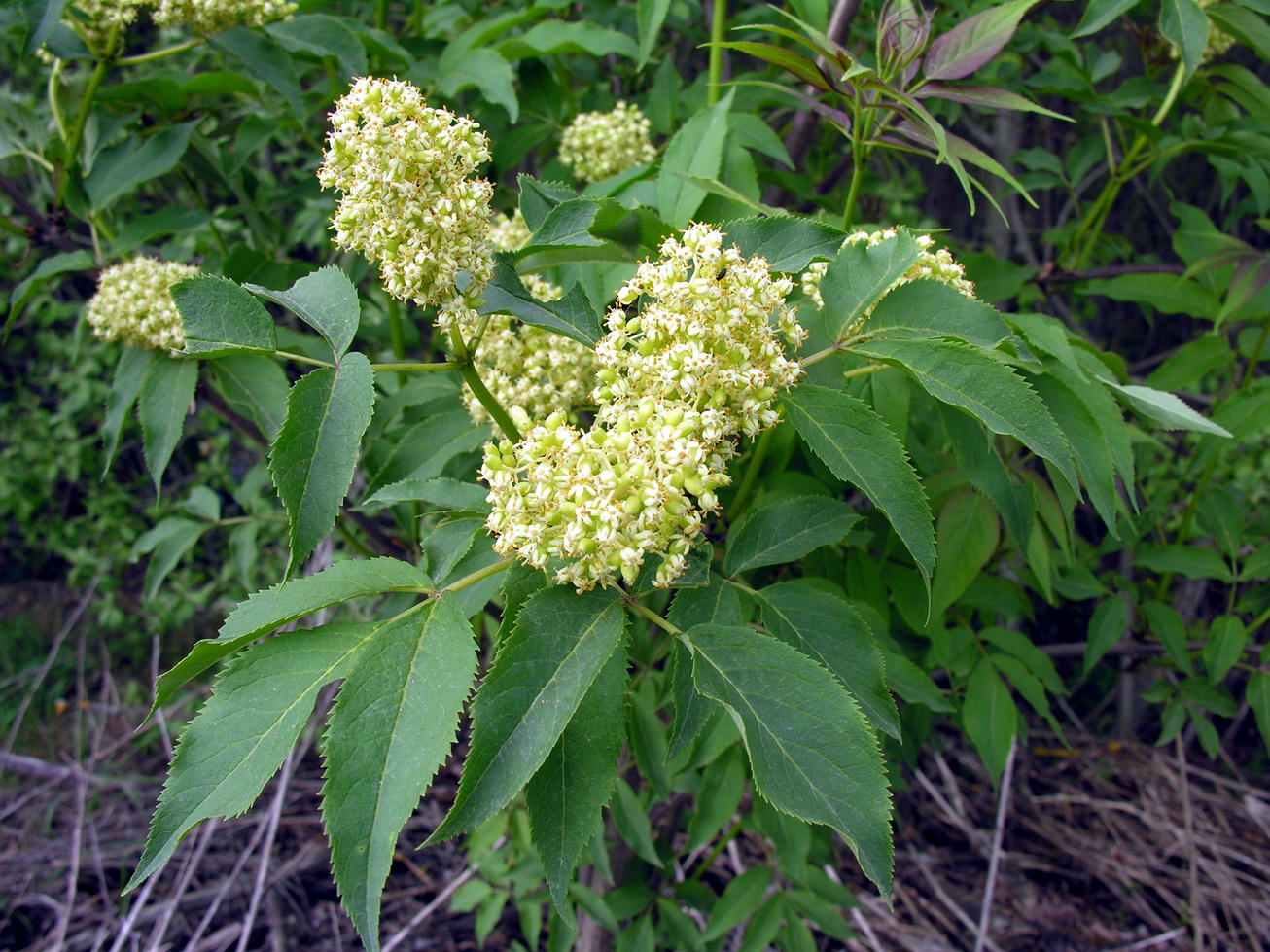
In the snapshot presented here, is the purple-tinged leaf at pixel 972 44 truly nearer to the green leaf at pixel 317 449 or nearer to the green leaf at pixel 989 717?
the green leaf at pixel 317 449

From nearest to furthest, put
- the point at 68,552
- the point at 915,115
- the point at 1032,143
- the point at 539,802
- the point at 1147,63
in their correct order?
the point at 539,802, the point at 915,115, the point at 1147,63, the point at 1032,143, the point at 68,552

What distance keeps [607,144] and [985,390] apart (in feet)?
4.82

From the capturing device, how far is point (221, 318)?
124 cm

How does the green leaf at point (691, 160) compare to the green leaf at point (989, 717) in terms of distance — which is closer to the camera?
the green leaf at point (691, 160)

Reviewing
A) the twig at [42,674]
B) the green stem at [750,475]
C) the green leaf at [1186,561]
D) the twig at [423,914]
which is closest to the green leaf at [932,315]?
the green stem at [750,475]

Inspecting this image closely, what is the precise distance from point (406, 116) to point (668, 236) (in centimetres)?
46

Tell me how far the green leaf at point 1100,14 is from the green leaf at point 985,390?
39.1 inches

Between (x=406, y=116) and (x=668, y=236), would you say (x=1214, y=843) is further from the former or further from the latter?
(x=406, y=116)

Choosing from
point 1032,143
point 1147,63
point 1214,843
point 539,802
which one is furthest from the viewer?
point 1032,143

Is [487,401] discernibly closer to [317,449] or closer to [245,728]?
[317,449]

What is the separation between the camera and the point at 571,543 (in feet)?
3.58

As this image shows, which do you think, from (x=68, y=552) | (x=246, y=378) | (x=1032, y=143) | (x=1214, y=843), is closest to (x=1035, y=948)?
(x=1214, y=843)

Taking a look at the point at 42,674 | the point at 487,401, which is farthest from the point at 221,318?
the point at 42,674

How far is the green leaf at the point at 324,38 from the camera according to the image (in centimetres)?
206
